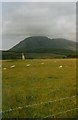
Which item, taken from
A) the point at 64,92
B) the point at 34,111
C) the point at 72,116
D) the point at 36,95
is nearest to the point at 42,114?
the point at 34,111

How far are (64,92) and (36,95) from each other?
1.88 metres

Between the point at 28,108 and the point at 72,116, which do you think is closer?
the point at 72,116

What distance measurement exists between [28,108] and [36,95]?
10.6 ft

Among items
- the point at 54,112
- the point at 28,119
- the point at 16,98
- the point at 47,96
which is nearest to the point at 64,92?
the point at 47,96

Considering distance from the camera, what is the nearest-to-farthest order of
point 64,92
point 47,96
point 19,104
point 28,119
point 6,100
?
point 28,119 → point 19,104 → point 6,100 → point 47,96 → point 64,92

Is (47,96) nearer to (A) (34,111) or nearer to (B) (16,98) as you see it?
(B) (16,98)

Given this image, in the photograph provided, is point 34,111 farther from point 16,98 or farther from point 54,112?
point 16,98

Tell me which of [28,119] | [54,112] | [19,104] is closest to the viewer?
[28,119]

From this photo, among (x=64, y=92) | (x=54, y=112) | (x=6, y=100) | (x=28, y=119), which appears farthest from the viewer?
(x=64, y=92)

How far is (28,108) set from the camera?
12031mm

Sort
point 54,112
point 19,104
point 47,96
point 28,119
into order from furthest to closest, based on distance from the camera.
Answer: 1. point 47,96
2. point 19,104
3. point 54,112
4. point 28,119

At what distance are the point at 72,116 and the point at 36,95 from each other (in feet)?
14.6

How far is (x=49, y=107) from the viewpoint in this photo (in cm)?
1220

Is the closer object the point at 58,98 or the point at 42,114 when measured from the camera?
the point at 42,114
